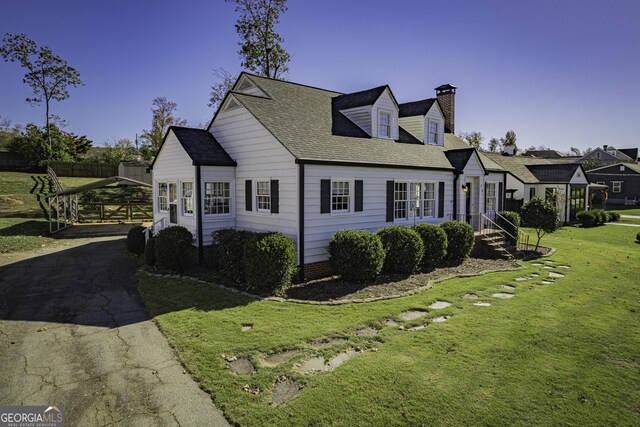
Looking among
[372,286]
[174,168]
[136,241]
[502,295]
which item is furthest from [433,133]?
[136,241]

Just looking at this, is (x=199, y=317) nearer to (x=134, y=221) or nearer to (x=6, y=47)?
(x=134, y=221)

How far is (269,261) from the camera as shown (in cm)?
1066

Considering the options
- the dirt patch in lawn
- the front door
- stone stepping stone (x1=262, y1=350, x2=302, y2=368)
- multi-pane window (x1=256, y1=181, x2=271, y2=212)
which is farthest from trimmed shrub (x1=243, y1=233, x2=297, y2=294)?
the front door

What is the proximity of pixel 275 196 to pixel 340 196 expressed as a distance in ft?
7.40

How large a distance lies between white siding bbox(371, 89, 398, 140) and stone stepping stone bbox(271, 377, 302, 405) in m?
12.6

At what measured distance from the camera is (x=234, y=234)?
1238 cm

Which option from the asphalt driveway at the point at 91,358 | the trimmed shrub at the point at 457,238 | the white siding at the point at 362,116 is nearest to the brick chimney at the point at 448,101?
the white siding at the point at 362,116

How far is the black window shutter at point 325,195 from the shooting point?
12.6 m

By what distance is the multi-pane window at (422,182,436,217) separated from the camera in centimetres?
1708

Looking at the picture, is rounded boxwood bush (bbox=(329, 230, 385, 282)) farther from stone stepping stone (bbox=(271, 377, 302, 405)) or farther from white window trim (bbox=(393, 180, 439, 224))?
stone stepping stone (bbox=(271, 377, 302, 405))

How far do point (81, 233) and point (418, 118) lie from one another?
63.6 feet

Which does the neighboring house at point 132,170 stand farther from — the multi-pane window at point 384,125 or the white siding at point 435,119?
the white siding at point 435,119

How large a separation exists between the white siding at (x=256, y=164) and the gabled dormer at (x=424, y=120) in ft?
30.9

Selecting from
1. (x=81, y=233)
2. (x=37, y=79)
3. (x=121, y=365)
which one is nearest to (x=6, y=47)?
(x=37, y=79)
